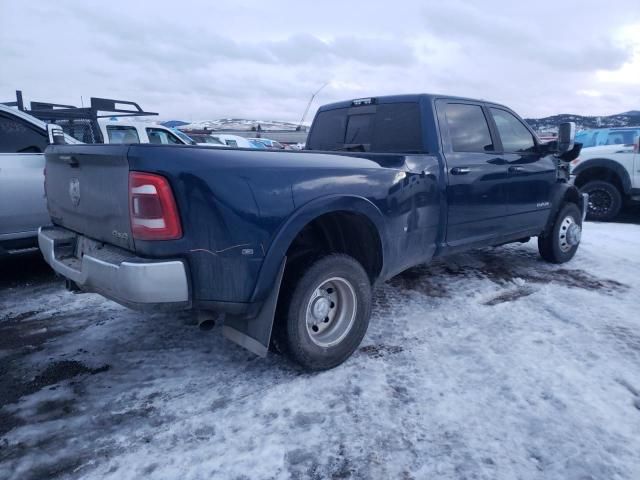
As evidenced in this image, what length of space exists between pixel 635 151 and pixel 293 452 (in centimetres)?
906

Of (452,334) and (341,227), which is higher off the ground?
(341,227)

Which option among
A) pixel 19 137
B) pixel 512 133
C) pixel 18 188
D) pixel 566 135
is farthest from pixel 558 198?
pixel 19 137

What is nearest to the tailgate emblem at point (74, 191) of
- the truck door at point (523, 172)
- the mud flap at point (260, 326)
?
the mud flap at point (260, 326)

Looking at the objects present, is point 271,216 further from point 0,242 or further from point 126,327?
point 0,242

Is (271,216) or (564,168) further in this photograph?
(564,168)

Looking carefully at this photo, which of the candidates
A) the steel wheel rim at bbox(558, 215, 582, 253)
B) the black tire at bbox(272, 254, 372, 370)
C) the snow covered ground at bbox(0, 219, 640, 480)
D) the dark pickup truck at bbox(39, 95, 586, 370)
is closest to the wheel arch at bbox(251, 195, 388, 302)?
the dark pickup truck at bbox(39, 95, 586, 370)

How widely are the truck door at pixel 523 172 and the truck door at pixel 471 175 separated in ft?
0.59

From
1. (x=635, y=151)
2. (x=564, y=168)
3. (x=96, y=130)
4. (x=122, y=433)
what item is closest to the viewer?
(x=122, y=433)

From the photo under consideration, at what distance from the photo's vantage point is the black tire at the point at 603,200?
8.71m

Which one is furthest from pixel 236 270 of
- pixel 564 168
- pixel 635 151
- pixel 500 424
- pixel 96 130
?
pixel 635 151

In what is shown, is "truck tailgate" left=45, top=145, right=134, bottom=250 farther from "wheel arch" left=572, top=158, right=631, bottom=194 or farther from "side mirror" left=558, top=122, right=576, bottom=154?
"wheel arch" left=572, top=158, right=631, bottom=194

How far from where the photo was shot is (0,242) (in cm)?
443

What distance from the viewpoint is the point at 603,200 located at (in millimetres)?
8914

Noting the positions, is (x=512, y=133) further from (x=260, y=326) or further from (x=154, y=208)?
(x=154, y=208)
